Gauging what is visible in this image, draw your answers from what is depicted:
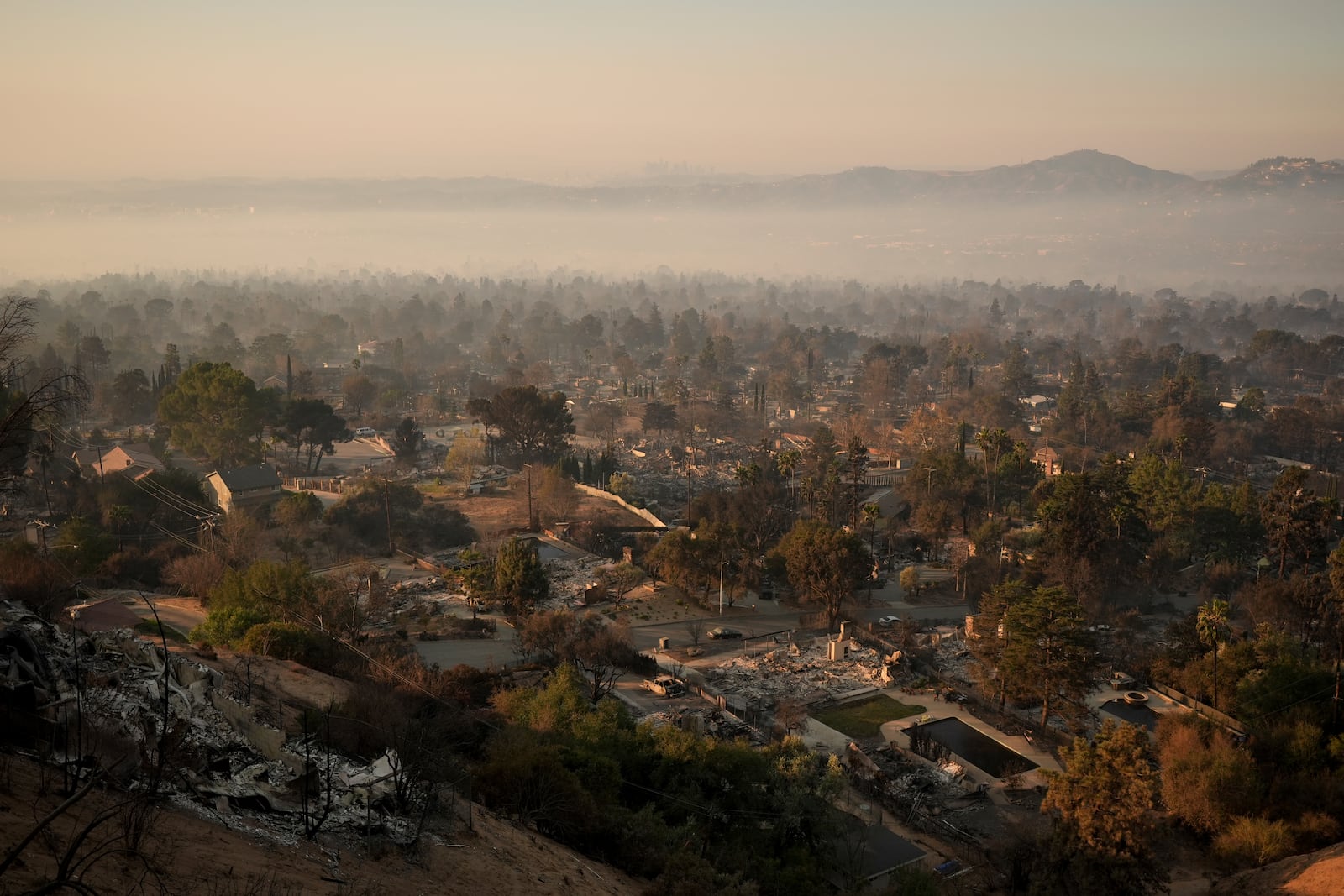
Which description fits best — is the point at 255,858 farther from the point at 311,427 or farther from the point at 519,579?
the point at 311,427

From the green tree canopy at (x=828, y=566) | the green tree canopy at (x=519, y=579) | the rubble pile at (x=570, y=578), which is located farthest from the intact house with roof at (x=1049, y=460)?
the green tree canopy at (x=519, y=579)

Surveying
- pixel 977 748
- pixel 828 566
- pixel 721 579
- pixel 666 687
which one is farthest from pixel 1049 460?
pixel 666 687

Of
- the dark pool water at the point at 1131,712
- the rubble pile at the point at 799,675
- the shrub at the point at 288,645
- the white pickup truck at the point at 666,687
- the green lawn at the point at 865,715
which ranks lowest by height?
the green lawn at the point at 865,715

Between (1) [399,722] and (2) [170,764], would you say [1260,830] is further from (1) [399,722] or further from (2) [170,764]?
(2) [170,764]

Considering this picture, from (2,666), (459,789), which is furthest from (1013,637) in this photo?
(2,666)

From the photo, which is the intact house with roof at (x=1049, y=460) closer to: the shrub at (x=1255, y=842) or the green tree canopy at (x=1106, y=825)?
the shrub at (x=1255, y=842)

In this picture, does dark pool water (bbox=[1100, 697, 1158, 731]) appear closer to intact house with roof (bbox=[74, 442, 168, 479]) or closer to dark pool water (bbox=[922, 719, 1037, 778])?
dark pool water (bbox=[922, 719, 1037, 778])
